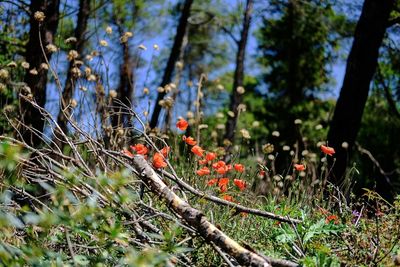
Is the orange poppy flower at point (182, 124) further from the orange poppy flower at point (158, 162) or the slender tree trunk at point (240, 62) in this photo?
the slender tree trunk at point (240, 62)

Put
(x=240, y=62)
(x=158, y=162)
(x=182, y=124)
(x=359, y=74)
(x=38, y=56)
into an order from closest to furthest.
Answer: (x=158, y=162) < (x=182, y=124) < (x=38, y=56) < (x=359, y=74) < (x=240, y=62)

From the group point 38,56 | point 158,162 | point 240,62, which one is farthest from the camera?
point 240,62

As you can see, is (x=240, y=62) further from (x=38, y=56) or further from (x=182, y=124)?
(x=182, y=124)

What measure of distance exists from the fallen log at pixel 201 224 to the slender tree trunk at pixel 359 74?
527cm

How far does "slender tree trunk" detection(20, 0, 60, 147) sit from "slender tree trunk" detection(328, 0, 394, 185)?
3.82 m

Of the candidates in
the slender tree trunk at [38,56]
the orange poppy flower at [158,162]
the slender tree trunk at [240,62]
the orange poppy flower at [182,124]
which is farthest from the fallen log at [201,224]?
the slender tree trunk at [240,62]

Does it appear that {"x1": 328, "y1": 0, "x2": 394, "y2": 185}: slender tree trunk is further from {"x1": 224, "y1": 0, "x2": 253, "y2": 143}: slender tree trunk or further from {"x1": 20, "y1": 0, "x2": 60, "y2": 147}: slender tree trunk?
{"x1": 224, "y1": 0, "x2": 253, "y2": 143}: slender tree trunk

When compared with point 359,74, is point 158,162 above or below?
below

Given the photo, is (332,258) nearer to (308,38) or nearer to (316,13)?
(316,13)

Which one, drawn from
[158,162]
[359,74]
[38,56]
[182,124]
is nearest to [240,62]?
[359,74]

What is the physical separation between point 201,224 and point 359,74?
5.83 meters

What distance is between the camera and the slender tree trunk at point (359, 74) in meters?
8.37

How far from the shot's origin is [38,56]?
24.5 ft

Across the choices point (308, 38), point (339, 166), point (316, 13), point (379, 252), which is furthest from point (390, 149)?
point (379, 252)
